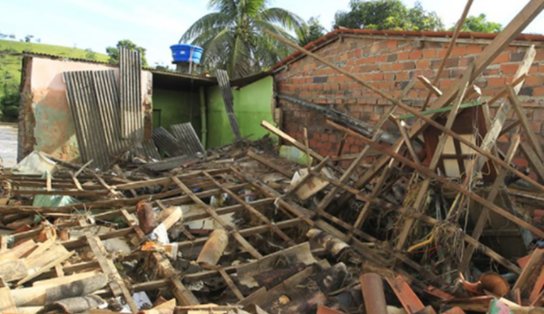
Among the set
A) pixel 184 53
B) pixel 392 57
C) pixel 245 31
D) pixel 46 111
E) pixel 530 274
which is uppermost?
pixel 245 31

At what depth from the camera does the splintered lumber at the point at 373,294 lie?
2.63 metres

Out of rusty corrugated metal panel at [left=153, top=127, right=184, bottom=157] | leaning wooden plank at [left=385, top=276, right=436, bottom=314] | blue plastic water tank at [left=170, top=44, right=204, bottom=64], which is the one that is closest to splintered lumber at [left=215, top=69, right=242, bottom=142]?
rusty corrugated metal panel at [left=153, top=127, right=184, bottom=157]

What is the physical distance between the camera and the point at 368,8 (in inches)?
730

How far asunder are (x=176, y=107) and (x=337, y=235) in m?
9.25

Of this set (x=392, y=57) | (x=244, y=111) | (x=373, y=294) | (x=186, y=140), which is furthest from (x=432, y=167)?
(x=244, y=111)

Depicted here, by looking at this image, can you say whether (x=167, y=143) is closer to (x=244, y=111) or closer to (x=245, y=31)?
(x=244, y=111)

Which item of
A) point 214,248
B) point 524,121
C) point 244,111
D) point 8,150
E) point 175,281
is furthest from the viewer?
point 8,150

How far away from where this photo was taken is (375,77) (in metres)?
6.36

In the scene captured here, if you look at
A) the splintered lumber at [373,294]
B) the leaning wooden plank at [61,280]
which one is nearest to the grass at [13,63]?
the leaning wooden plank at [61,280]

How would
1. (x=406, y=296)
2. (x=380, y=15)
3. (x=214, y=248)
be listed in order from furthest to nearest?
(x=380, y=15) → (x=214, y=248) → (x=406, y=296)

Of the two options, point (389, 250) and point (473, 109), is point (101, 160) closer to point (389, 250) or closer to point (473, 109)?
point (389, 250)

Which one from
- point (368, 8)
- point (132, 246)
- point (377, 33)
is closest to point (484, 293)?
point (132, 246)

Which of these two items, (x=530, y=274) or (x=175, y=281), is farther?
(x=175, y=281)

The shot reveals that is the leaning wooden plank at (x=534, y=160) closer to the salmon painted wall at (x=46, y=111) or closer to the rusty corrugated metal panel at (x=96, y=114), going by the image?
the rusty corrugated metal panel at (x=96, y=114)
